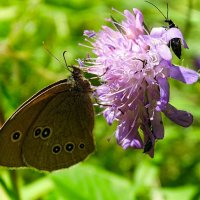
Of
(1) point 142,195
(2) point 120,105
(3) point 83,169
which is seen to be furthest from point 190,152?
(2) point 120,105

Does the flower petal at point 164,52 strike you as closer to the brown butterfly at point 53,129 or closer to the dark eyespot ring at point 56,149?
the brown butterfly at point 53,129

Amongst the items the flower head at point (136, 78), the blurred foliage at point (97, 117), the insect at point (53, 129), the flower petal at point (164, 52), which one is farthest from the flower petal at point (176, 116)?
the blurred foliage at point (97, 117)

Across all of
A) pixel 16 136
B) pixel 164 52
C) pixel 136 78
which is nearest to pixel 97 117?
pixel 16 136

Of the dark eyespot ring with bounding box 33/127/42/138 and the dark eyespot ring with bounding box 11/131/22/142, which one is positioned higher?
the dark eyespot ring with bounding box 11/131/22/142

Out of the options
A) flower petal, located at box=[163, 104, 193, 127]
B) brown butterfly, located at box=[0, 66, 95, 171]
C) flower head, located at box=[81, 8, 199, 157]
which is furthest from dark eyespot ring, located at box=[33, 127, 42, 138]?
flower petal, located at box=[163, 104, 193, 127]

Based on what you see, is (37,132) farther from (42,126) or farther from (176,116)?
(176,116)

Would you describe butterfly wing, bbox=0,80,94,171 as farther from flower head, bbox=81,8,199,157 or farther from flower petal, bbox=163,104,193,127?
flower petal, bbox=163,104,193,127
